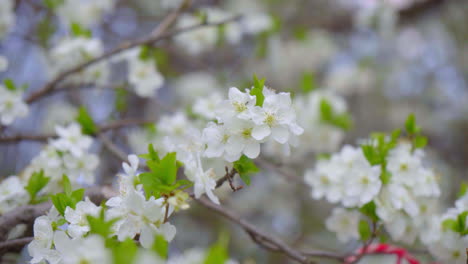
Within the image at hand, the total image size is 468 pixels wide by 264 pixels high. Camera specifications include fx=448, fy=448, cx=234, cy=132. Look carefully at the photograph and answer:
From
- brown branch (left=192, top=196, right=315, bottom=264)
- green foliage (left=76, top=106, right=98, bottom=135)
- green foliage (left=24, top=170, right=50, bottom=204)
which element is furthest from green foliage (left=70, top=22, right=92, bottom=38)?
brown branch (left=192, top=196, right=315, bottom=264)

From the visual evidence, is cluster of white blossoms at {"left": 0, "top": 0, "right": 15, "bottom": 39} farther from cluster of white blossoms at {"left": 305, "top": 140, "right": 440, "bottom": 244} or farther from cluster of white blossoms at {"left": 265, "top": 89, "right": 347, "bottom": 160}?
cluster of white blossoms at {"left": 305, "top": 140, "right": 440, "bottom": 244}

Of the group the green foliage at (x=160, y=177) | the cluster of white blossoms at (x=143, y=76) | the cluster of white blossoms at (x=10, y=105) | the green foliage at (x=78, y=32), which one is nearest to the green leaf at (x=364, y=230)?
the green foliage at (x=160, y=177)

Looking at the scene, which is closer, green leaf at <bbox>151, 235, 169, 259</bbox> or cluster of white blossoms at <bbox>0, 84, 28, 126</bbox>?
green leaf at <bbox>151, 235, 169, 259</bbox>

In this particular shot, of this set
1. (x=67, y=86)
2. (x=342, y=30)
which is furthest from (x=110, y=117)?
(x=342, y=30)

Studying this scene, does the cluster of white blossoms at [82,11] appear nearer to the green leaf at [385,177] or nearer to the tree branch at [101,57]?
the tree branch at [101,57]

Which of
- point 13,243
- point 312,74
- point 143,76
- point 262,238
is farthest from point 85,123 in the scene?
point 312,74

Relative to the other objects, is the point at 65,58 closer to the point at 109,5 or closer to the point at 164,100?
the point at 109,5

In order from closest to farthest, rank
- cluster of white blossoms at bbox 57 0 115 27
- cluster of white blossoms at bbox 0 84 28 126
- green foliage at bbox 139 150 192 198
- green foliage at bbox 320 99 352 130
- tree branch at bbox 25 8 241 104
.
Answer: green foliage at bbox 139 150 192 198 < cluster of white blossoms at bbox 0 84 28 126 < tree branch at bbox 25 8 241 104 < green foliage at bbox 320 99 352 130 < cluster of white blossoms at bbox 57 0 115 27
